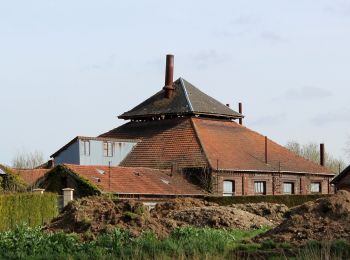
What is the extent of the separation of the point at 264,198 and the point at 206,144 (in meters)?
13.0

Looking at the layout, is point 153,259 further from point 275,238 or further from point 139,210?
point 139,210

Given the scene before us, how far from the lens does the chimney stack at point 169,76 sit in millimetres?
68500

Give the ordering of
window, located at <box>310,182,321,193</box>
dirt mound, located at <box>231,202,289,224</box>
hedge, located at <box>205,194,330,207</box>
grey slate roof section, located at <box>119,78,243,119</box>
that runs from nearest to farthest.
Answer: dirt mound, located at <box>231,202,289,224</box> < hedge, located at <box>205,194,330,207</box> < grey slate roof section, located at <box>119,78,243,119</box> < window, located at <box>310,182,321,193</box>

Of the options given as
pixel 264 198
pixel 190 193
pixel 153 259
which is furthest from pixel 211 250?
pixel 190 193

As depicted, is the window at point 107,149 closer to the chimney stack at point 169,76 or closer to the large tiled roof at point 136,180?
the large tiled roof at point 136,180

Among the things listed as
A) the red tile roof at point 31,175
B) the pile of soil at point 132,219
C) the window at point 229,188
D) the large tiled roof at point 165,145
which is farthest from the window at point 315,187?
the pile of soil at point 132,219

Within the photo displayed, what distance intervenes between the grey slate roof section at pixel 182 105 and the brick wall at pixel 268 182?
745 centimetres

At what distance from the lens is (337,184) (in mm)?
56312

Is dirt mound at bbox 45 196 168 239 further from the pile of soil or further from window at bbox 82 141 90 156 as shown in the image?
window at bbox 82 141 90 156

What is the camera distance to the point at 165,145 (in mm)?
62781

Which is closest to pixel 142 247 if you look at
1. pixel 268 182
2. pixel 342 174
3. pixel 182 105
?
pixel 342 174

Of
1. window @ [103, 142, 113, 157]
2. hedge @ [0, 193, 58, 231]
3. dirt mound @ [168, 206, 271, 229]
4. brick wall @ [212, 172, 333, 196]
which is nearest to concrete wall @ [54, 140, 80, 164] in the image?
window @ [103, 142, 113, 157]

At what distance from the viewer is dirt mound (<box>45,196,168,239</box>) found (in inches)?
1014

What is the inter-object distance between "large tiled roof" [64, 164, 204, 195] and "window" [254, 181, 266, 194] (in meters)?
5.89
